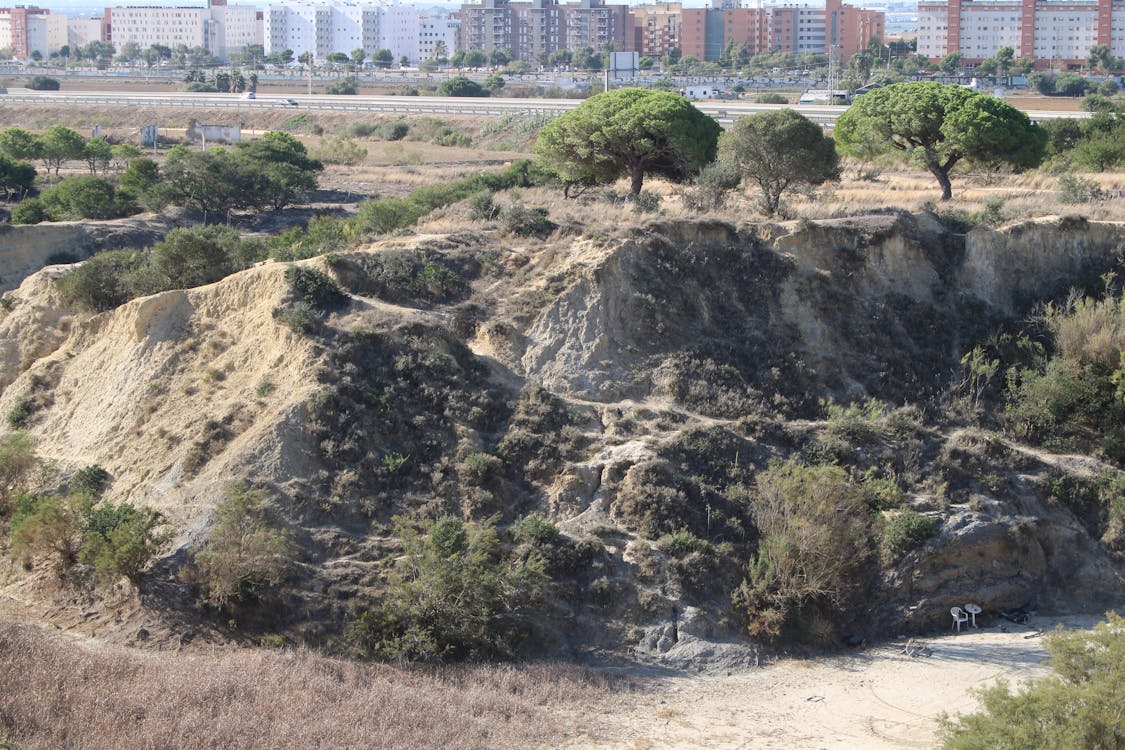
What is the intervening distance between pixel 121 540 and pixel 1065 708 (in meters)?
13.9

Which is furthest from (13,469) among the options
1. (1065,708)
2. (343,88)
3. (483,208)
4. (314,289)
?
(343,88)

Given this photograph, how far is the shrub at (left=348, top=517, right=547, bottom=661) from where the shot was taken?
64.3ft

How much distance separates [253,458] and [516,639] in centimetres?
579

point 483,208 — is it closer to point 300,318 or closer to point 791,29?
point 300,318

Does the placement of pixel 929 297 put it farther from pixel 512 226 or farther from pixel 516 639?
pixel 516 639

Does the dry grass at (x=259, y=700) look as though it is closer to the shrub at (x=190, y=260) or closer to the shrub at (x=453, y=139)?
the shrub at (x=190, y=260)

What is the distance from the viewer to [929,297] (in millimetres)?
28141

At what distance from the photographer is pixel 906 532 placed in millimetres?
22188

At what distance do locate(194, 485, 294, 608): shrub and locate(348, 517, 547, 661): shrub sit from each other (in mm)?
1633

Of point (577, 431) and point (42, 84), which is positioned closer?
point (577, 431)

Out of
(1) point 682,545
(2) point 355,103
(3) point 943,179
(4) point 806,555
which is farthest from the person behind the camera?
(2) point 355,103

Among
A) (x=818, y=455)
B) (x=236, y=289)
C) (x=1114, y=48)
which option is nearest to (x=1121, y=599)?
(x=818, y=455)

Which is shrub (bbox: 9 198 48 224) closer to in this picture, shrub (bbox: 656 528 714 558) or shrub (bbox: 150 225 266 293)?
shrub (bbox: 150 225 266 293)

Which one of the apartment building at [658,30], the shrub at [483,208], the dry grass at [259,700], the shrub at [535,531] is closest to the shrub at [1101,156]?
the shrub at [483,208]
